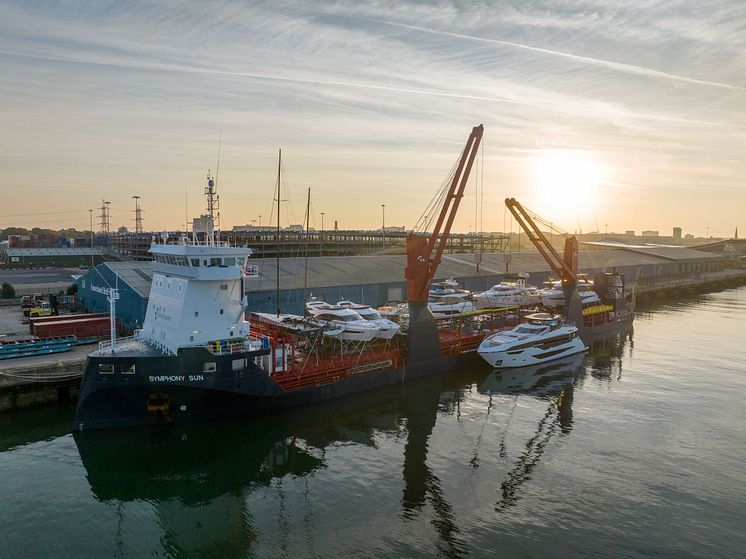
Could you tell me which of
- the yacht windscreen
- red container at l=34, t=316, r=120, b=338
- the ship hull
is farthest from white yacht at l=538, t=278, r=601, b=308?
red container at l=34, t=316, r=120, b=338

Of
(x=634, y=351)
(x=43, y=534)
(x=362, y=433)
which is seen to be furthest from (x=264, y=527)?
(x=634, y=351)

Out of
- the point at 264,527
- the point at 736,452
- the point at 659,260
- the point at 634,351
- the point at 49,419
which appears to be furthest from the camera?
the point at 659,260

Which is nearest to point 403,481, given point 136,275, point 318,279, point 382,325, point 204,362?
point 204,362

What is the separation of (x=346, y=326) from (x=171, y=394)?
13244mm

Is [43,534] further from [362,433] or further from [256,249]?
[256,249]

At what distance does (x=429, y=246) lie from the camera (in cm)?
3766

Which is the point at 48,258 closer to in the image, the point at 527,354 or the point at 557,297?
the point at 557,297

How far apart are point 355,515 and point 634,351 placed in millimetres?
38715

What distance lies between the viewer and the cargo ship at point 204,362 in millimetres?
25703

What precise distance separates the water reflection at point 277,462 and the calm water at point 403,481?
0.09 m

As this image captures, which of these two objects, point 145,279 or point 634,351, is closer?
point 145,279

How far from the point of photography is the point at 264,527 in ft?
62.4

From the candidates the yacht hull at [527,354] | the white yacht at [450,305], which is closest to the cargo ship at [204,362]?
the yacht hull at [527,354]

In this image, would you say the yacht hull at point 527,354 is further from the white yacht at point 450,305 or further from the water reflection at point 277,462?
the white yacht at point 450,305
